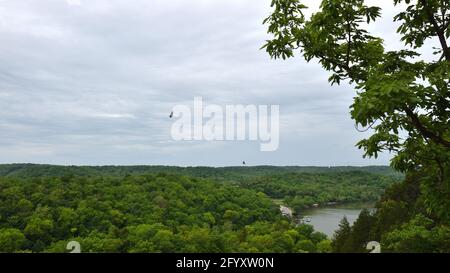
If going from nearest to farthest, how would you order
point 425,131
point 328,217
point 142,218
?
point 425,131
point 142,218
point 328,217

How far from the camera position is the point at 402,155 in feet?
17.2

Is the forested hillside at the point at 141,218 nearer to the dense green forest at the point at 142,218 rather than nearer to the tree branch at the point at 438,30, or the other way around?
the dense green forest at the point at 142,218

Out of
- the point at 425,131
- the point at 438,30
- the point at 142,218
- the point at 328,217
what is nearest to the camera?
the point at 425,131

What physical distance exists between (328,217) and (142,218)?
44204 mm

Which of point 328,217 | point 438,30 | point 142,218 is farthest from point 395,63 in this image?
point 328,217

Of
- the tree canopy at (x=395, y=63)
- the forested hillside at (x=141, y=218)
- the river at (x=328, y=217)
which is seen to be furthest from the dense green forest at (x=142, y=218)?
the tree canopy at (x=395, y=63)

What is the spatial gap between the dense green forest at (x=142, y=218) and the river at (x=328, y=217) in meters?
8.07

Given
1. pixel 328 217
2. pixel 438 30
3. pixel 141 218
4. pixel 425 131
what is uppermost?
pixel 438 30

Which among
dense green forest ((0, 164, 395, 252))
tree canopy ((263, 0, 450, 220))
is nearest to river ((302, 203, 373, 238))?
dense green forest ((0, 164, 395, 252))

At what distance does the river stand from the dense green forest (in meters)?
8.07

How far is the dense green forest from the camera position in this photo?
4822 cm

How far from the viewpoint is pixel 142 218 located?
63.7 m

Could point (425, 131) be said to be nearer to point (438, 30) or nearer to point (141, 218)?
point (438, 30)
